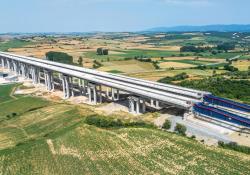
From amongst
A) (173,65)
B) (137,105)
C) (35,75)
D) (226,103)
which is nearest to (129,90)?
(137,105)

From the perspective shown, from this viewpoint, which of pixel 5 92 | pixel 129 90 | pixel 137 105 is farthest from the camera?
pixel 5 92

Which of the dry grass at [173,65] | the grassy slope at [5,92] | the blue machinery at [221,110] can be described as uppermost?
the blue machinery at [221,110]

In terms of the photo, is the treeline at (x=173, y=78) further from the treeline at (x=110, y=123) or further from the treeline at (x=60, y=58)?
the treeline at (x=60, y=58)

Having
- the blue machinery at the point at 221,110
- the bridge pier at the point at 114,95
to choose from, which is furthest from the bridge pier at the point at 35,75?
the blue machinery at the point at 221,110

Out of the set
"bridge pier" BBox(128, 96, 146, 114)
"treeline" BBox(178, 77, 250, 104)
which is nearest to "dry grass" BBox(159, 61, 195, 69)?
"treeline" BBox(178, 77, 250, 104)

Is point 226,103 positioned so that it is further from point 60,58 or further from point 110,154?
point 60,58

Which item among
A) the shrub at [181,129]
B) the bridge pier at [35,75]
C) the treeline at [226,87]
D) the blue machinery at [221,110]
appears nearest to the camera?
the shrub at [181,129]

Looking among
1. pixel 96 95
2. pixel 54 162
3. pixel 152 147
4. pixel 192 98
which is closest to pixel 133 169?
pixel 152 147
